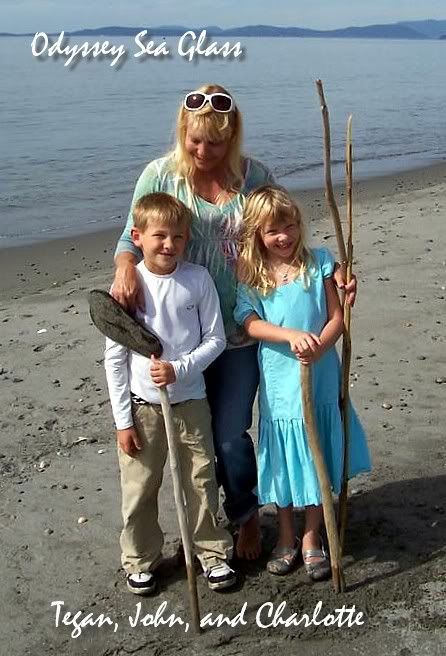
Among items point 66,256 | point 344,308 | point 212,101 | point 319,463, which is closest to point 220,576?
point 319,463

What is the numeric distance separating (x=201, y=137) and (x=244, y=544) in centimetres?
204

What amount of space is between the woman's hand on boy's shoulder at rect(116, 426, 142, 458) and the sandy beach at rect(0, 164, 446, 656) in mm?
738

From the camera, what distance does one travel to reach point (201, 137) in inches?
162

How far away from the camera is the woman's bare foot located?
464cm

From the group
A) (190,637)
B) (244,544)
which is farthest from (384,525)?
(190,637)

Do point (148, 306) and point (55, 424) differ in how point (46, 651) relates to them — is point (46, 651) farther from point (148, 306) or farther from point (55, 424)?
point (55, 424)

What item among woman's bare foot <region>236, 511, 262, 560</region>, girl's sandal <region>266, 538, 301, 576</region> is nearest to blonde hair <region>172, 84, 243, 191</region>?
woman's bare foot <region>236, 511, 262, 560</region>

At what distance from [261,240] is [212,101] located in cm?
67

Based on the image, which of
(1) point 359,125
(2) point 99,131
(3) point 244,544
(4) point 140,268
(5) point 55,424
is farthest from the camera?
(1) point 359,125

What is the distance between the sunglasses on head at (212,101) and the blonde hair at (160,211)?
43 cm

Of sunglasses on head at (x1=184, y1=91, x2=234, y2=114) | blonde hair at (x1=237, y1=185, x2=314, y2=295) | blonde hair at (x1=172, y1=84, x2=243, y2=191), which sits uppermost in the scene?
sunglasses on head at (x1=184, y1=91, x2=234, y2=114)

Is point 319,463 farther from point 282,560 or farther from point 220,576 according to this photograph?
point 220,576

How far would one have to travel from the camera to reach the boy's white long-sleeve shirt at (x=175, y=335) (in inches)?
162

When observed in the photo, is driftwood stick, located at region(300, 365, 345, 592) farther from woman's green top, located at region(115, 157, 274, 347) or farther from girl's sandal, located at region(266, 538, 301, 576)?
woman's green top, located at region(115, 157, 274, 347)
